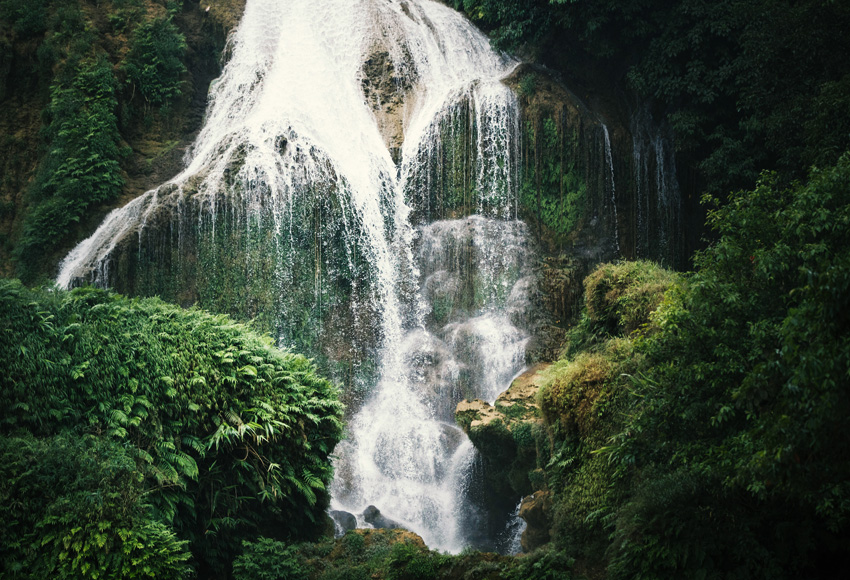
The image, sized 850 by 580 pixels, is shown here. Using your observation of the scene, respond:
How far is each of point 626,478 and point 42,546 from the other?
7337 mm


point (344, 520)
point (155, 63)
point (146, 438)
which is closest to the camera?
point (146, 438)

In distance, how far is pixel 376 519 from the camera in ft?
48.5

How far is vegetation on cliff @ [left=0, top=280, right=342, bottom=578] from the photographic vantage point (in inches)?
305

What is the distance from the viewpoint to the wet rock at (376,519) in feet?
48.3

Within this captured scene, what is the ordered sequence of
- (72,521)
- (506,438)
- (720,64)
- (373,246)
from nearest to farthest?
(72,521) < (506,438) < (720,64) < (373,246)

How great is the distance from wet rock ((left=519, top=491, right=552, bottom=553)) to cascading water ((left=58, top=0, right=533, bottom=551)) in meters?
3.27

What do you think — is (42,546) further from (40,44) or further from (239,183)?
(40,44)

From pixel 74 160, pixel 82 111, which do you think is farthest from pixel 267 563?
pixel 82 111

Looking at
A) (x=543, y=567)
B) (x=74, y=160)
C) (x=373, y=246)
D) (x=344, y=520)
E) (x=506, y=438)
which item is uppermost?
(x=74, y=160)

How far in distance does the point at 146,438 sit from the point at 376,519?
22.6ft

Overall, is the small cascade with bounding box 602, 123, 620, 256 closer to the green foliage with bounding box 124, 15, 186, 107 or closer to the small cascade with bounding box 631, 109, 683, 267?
the small cascade with bounding box 631, 109, 683, 267

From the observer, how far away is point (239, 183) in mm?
18047

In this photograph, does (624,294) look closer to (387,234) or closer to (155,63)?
(387,234)

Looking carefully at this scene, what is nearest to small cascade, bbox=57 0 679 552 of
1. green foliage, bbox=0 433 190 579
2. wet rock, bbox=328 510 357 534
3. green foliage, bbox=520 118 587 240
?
green foliage, bbox=520 118 587 240
